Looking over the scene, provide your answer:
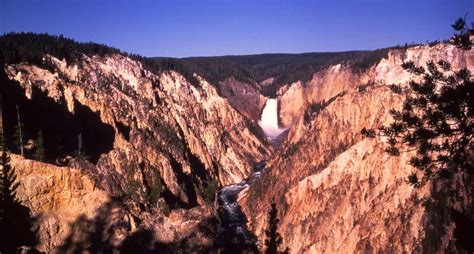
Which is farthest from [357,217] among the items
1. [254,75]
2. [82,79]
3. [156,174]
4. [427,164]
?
[254,75]

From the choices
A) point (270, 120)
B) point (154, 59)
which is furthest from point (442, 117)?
point (270, 120)

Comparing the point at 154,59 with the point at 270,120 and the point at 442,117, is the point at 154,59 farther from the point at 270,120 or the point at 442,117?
the point at 442,117

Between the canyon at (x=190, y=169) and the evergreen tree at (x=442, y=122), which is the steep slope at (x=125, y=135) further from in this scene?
the evergreen tree at (x=442, y=122)

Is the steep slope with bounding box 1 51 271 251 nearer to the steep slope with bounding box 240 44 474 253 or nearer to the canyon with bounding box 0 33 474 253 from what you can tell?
the canyon with bounding box 0 33 474 253

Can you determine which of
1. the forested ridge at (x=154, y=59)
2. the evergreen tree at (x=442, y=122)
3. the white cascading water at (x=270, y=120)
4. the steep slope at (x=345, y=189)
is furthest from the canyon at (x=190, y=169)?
the white cascading water at (x=270, y=120)

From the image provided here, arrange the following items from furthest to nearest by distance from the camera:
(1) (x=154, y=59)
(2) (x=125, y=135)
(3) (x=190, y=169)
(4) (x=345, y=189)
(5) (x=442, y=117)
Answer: (1) (x=154, y=59) → (3) (x=190, y=169) → (2) (x=125, y=135) → (4) (x=345, y=189) → (5) (x=442, y=117)

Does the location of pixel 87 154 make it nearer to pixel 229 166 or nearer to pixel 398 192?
pixel 398 192
